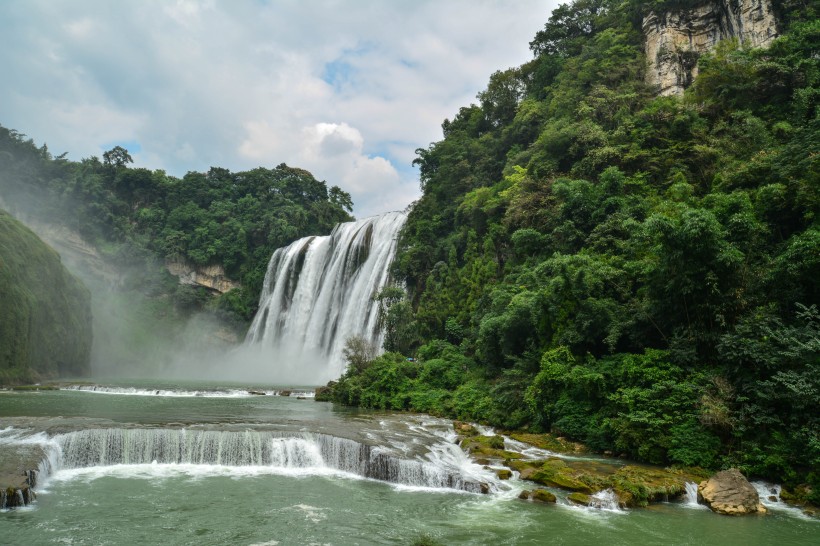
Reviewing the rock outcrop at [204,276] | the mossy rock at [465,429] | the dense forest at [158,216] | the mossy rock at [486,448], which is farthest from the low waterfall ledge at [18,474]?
the rock outcrop at [204,276]

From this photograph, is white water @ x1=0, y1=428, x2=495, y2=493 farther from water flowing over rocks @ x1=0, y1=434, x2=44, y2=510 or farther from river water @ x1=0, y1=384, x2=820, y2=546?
water flowing over rocks @ x1=0, y1=434, x2=44, y2=510

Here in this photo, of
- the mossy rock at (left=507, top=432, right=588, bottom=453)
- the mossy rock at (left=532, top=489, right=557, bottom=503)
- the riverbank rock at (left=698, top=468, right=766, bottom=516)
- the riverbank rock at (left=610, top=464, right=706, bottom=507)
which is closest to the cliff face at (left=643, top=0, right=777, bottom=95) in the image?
the mossy rock at (left=507, top=432, right=588, bottom=453)

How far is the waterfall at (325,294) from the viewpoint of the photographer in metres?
34.3

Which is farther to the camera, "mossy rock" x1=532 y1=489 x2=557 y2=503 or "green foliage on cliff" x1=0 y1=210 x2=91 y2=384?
"green foliage on cliff" x1=0 y1=210 x2=91 y2=384

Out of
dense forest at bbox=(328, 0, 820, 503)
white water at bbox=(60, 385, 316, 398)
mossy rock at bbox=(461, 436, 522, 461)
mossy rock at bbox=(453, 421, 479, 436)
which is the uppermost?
dense forest at bbox=(328, 0, 820, 503)

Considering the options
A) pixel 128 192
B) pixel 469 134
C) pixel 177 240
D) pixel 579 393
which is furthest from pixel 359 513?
pixel 128 192

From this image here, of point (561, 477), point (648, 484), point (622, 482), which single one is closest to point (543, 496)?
point (561, 477)

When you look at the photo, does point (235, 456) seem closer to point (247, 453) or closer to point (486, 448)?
point (247, 453)

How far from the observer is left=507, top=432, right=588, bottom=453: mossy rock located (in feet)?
45.5

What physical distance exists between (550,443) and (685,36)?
83.1ft

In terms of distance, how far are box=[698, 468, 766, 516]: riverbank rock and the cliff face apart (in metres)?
23.0

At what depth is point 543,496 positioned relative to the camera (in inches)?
401

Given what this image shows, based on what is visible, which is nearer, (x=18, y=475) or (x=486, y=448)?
(x=18, y=475)

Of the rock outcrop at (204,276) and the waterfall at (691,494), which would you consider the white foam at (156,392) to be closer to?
the waterfall at (691,494)
